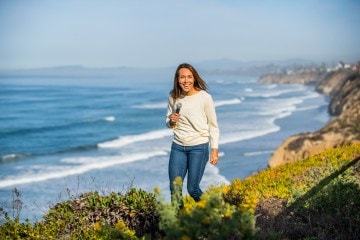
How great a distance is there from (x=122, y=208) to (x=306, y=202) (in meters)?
2.32

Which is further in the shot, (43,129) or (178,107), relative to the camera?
(43,129)

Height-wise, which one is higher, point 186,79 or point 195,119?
point 186,79

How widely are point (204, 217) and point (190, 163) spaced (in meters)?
2.10

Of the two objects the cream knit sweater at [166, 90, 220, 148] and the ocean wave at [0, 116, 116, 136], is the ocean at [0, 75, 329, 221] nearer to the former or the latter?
the ocean wave at [0, 116, 116, 136]

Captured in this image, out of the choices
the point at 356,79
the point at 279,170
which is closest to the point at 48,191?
the point at 279,170

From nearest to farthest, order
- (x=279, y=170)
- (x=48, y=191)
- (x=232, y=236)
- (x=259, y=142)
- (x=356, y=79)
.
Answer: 1. (x=232, y=236)
2. (x=279, y=170)
3. (x=48, y=191)
4. (x=259, y=142)
5. (x=356, y=79)

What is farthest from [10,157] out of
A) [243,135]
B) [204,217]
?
[204,217]

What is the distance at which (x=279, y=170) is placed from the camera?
9.20 metres

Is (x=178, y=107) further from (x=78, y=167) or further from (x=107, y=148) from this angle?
(x=107, y=148)

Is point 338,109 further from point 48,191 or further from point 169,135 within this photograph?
point 48,191

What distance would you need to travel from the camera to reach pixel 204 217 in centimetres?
321

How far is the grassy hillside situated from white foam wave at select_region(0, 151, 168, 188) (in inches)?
618

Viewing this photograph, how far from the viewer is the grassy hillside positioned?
129 inches

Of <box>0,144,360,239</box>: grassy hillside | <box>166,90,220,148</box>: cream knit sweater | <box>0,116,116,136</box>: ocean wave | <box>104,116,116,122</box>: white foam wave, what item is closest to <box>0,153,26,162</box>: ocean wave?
<box>0,116,116,136</box>: ocean wave
